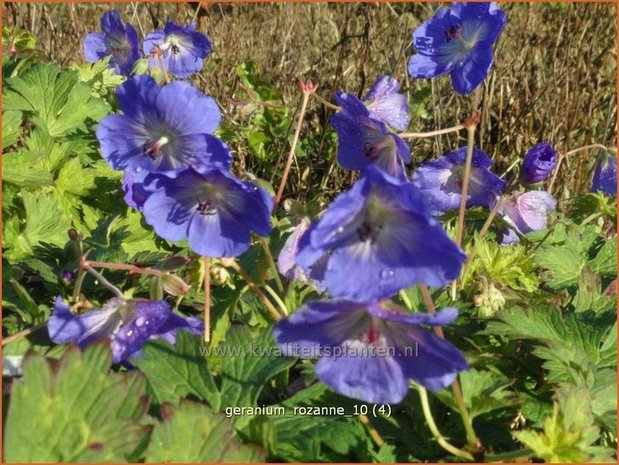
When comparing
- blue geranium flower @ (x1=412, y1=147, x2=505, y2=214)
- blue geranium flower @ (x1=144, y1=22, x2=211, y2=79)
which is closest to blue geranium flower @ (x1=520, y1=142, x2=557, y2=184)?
blue geranium flower @ (x1=412, y1=147, x2=505, y2=214)

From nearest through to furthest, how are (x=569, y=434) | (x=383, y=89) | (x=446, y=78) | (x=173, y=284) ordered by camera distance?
1. (x=569, y=434)
2. (x=173, y=284)
3. (x=383, y=89)
4. (x=446, y=78)

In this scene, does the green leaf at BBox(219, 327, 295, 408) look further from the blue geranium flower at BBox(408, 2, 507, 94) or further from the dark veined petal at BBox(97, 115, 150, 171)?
the blue geranium flower at BBox(408, 2, 507, 94)

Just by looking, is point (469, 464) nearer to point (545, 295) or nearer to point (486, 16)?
point (545, 295)

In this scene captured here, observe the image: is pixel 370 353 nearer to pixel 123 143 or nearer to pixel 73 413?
pixel 73 413

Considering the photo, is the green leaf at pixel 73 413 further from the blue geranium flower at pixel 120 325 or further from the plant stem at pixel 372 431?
the plant stem at pixel 372 431

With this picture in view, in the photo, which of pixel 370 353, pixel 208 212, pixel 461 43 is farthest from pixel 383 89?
pixel 370 353
